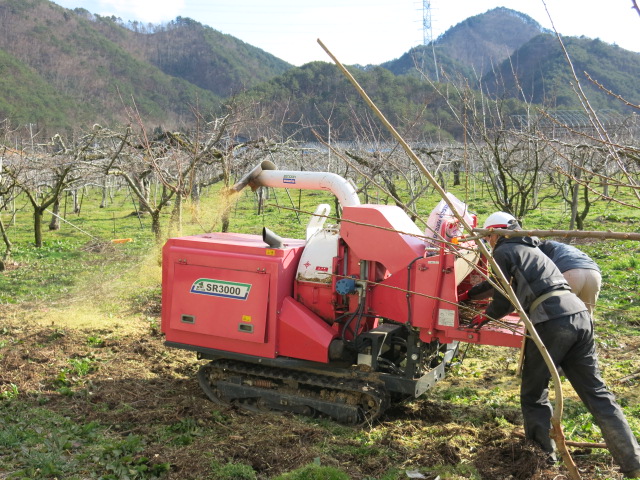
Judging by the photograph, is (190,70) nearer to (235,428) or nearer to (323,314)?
(323,314)

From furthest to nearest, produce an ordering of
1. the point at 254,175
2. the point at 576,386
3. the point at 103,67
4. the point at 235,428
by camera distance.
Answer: the point at 103,67 → the point at 254,175 → the point at 235,428 → the point at 576,386

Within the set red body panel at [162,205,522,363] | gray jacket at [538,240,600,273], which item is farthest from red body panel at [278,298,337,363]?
gray jacket at [538,240,600,273]

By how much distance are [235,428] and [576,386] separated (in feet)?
9.21

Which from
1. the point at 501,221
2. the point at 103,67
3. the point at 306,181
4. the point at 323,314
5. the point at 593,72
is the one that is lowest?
the point at 323,314

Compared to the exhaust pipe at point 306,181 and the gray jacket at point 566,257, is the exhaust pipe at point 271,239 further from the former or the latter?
the gray jacket at point 566,257

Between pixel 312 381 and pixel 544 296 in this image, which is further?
pixel 312 381

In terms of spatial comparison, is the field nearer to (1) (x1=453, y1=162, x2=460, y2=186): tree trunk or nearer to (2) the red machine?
(2) the red machine

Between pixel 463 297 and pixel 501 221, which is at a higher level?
pixel 501 221

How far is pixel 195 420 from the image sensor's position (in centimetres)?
551

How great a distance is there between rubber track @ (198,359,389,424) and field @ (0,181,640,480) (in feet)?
0.62

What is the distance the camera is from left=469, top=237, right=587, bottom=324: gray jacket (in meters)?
4.54

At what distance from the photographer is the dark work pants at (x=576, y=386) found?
426 cm

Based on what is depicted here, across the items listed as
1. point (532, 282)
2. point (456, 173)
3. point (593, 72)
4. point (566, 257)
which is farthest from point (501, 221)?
point (593, 72)

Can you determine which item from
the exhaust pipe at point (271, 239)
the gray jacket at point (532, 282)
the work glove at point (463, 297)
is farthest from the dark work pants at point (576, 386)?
the exhaust pipe at point (271, 239)
